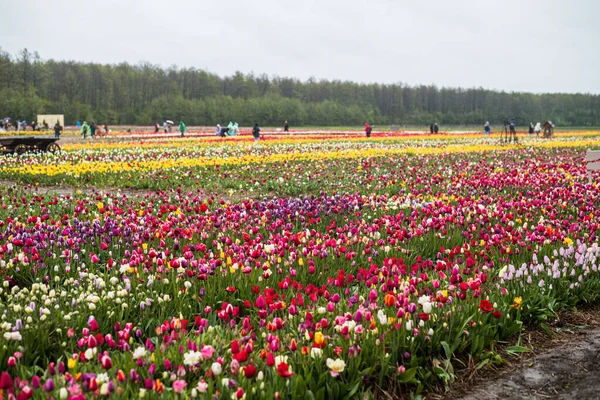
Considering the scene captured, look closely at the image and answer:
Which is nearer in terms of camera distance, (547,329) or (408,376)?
(408,376)

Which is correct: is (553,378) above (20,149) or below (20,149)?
below

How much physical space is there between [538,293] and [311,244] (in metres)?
2.31

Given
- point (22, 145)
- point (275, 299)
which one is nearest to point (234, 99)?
point (22, 145)

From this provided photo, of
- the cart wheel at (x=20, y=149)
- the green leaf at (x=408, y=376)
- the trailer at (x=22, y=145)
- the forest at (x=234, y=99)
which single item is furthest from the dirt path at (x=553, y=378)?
the forest at (x=234, y=99)

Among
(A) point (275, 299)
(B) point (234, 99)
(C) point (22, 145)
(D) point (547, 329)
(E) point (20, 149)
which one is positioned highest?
(B) point (234, 99)

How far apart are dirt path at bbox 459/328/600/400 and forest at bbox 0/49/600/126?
276ft

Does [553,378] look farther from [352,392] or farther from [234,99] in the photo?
[234,99]

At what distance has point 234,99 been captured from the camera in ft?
386

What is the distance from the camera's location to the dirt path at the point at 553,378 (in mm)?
3795

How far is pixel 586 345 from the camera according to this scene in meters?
4.59

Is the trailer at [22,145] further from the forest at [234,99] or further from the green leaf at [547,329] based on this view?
the forest at [234,99]

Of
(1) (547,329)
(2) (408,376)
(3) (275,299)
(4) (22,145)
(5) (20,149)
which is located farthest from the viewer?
(4) (22,145)

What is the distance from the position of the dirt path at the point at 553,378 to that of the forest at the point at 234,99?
8407 cm

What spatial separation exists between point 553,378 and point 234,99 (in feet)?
382
